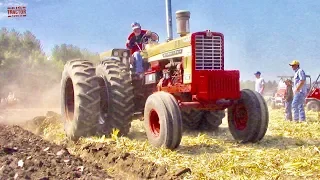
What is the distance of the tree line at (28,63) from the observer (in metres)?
24.8

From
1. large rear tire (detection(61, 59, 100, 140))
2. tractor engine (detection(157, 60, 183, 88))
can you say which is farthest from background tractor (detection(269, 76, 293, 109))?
large rear tire (detection(61, 59, 100, 140))

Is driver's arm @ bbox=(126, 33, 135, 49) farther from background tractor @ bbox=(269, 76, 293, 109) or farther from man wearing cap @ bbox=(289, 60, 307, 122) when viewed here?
background tractor @ bbox=(269, 76, 293, 109)

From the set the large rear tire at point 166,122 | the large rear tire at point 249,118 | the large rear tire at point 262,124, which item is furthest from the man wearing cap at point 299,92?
the large rear tire at point 166,122

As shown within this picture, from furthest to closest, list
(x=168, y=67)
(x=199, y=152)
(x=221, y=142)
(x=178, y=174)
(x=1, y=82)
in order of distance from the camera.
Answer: (x=1, y=82) → (x=168, y=67) → (x=221, y=142) → (x=199, y=152) → (x=178, y=174)

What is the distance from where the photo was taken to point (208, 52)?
682 cm

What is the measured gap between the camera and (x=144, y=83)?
812 centimetres

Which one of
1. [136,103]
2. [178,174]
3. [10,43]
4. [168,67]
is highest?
[10,43]

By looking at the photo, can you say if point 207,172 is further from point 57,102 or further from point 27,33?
point 27,33

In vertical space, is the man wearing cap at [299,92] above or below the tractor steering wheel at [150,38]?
below

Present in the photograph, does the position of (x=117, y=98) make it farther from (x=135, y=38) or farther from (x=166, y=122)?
(x=135, y=38)

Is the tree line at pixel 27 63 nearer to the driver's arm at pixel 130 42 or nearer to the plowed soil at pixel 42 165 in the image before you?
the driver's arm at pixel 130 42

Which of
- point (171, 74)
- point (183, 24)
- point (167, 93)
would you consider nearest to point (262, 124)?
point (167, 93)

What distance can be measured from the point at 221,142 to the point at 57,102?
44.7 ft

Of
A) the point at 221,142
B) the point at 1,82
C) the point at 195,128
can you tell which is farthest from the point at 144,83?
the point at 1,82
